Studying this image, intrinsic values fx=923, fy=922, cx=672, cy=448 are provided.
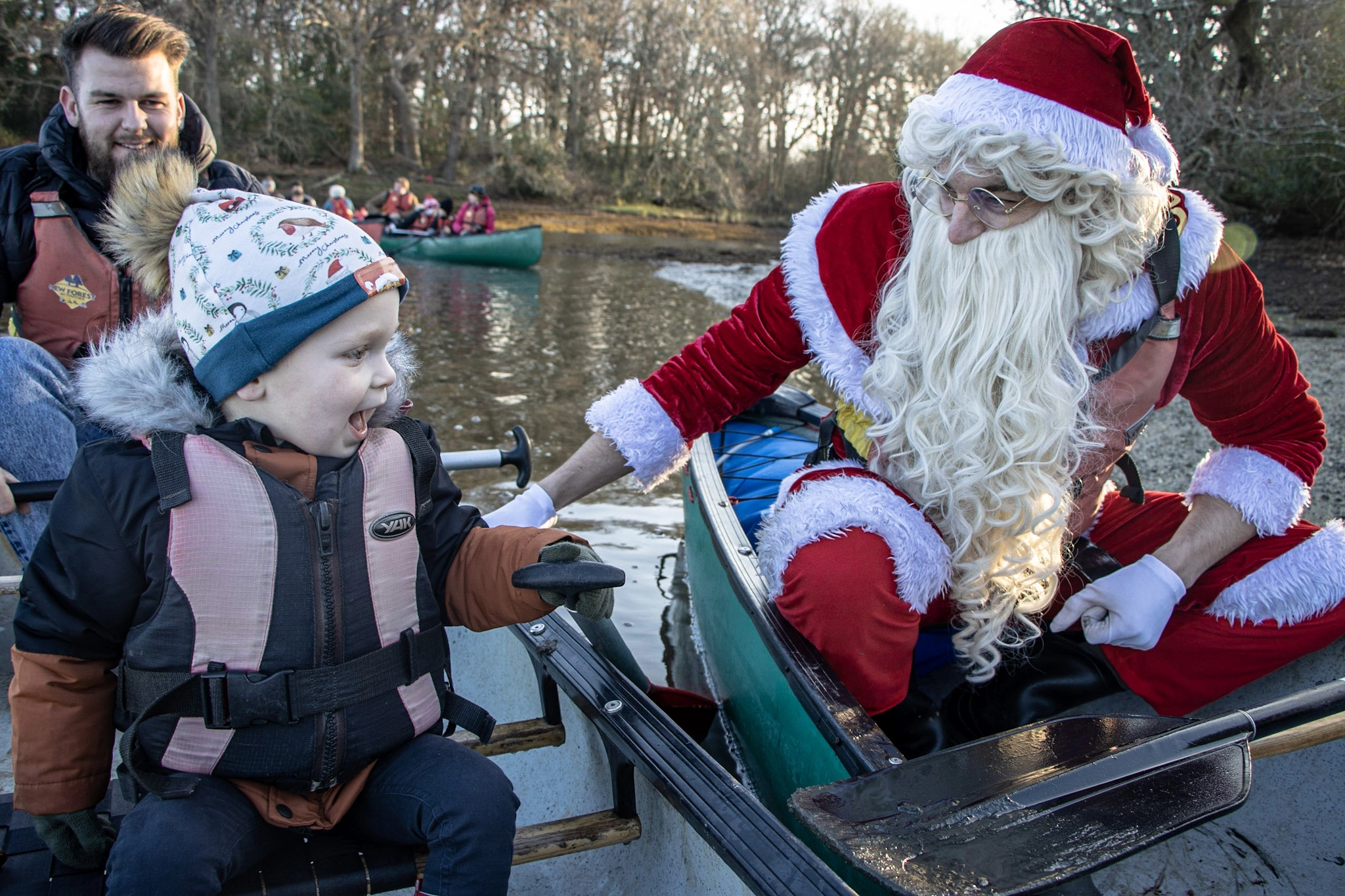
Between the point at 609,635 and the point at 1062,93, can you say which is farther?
the point at 609,635

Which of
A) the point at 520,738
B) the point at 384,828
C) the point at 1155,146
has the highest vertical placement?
the point at 1155,146

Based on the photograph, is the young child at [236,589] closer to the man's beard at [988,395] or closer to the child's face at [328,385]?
the child's face at [328,385]

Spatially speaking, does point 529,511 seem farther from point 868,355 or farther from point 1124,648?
point 1124,648

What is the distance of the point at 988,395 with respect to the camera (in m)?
1.69

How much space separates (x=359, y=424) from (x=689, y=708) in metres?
1.26

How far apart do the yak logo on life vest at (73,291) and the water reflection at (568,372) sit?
6.78ft

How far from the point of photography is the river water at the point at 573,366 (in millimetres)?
4027

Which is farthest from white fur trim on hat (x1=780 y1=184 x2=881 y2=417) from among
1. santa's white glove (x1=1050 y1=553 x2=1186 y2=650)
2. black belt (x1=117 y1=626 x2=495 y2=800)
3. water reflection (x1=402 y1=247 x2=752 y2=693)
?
water reflection (x1=402 y1=247 x2=752 y2=693)

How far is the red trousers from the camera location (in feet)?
5.62

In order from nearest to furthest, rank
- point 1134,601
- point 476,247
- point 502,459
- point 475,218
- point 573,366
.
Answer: point 1134,601 → point 502,459 → point 573,366 → point 476,247 → point 475,218

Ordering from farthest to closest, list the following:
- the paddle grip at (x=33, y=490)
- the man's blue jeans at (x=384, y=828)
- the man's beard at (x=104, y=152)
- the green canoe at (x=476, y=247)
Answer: the green canoe at (x=476, y=247) → the man's beard at (x=104, y=152) → the paddle grip at (x=33, y=490) → the man's blue jeans at (x=384, y=828)

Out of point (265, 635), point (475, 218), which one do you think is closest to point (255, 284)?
point (265, 635)

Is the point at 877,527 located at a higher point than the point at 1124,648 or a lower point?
higher

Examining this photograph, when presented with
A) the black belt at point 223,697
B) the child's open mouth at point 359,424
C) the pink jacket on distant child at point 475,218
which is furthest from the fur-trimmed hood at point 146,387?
the pink jacket on distant child at point 475,218
